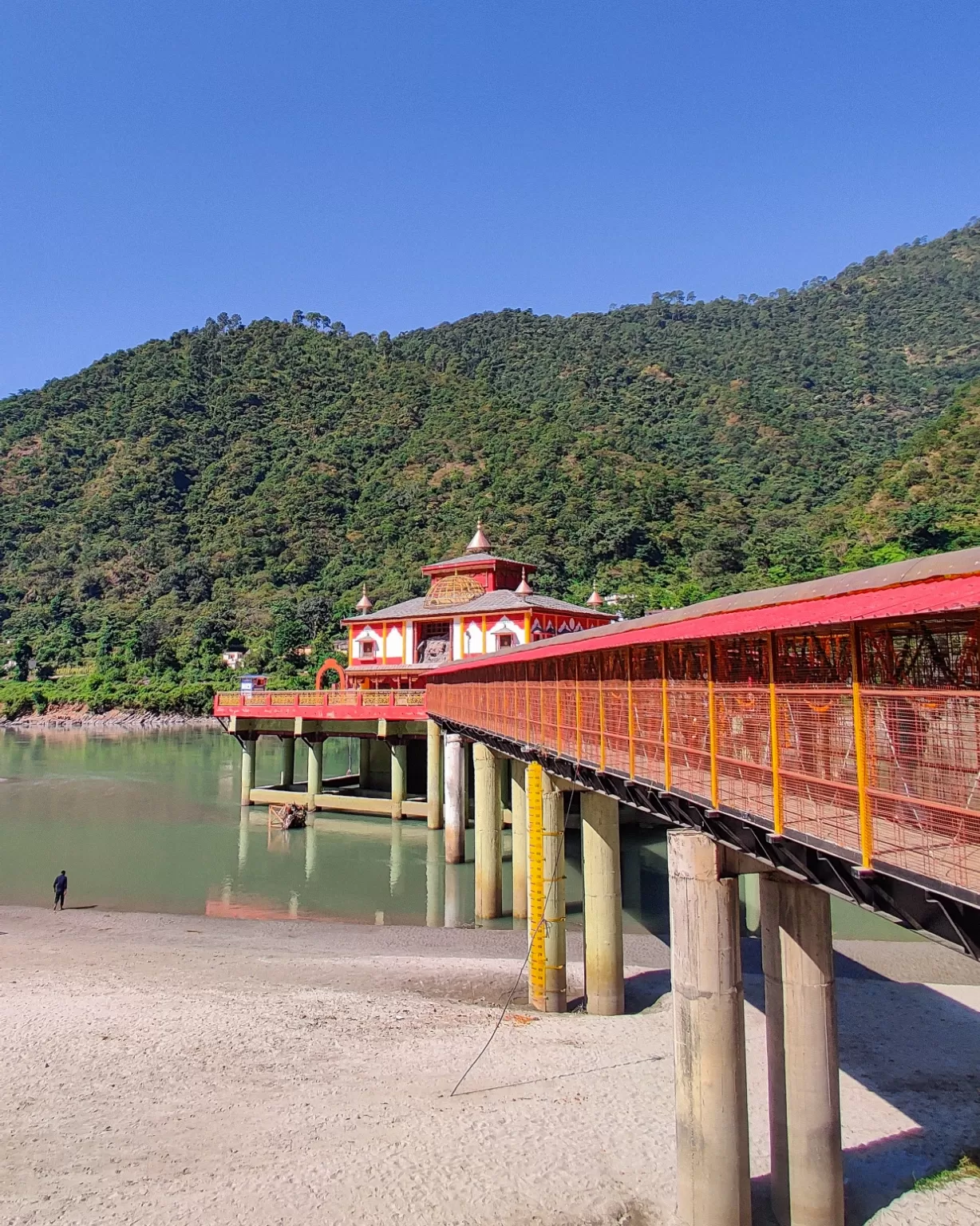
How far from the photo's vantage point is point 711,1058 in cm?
696

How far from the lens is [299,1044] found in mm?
11227

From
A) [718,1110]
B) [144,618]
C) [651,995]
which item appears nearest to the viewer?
[718,1110]

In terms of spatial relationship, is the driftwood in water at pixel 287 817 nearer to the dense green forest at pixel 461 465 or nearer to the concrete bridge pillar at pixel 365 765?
the concrete bridge pillar at pixel 365 765

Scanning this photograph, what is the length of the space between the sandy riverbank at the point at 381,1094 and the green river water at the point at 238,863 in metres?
5.35

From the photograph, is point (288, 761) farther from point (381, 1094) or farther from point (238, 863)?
point (381, 1094)

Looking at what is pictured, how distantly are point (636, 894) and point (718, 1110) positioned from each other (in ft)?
46.1

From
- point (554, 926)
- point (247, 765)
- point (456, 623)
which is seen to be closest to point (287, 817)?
point (247, 765)

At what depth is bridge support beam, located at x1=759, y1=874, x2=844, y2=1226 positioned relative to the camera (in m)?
6.73

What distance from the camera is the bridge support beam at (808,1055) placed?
6.73 metres

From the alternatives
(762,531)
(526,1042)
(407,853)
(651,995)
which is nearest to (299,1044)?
(526,1042)

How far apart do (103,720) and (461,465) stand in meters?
63.6

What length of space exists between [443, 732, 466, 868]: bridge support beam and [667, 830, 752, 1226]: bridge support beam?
17.1m

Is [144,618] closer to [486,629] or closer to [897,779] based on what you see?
[486,629]

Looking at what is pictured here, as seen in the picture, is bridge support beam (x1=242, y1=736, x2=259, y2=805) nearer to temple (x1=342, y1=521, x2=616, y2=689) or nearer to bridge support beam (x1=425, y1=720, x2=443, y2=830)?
temple (x1=342, y1=521, x2=616, y2=689)
